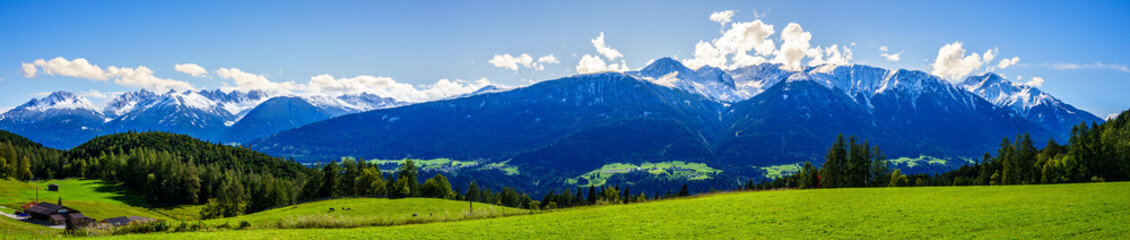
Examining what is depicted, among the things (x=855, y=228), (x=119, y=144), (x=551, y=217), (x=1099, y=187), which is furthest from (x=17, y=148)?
(x=1099, y=187)

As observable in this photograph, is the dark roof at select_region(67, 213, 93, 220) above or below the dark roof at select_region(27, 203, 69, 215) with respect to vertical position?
below

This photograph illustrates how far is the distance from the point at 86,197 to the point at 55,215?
34.9 metres

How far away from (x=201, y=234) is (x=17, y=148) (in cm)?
14709

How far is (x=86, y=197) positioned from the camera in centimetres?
10188

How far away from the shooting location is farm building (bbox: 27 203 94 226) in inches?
2901

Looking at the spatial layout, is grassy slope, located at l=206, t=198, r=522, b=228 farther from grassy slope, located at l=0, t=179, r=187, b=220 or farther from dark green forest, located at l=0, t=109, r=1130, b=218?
grassy slope, located at l=0, t=179, r=187, b=220

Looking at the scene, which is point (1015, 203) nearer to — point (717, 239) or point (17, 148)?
point (717, 239)

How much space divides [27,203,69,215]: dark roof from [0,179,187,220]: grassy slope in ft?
14.7

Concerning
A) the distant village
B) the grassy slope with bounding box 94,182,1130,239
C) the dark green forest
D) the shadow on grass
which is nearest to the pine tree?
the dark green forest

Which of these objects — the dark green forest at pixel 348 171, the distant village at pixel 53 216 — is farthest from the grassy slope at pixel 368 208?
the distant village at pixel 53 216

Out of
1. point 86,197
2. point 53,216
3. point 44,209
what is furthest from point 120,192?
point 53,216

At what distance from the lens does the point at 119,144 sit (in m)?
155

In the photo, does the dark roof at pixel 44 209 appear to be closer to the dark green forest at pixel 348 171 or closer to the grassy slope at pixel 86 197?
→ the grassy slope at pixel 86 197

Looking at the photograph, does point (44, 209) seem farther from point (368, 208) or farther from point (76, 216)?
point (368, 208)
